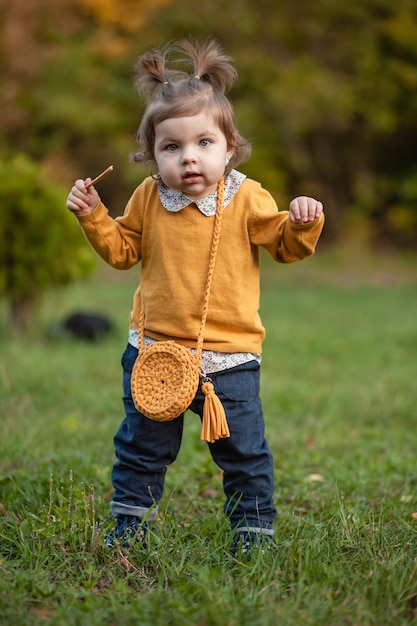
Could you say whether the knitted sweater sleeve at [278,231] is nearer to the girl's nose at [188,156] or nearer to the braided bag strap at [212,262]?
the braided bag strap at [212,262]

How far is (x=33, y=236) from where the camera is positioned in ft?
23.5

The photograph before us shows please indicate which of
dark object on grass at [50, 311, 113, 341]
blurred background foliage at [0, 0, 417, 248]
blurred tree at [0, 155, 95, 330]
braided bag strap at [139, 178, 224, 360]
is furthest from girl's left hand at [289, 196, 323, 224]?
blurred background foliage at [0, 0, 417, 248]

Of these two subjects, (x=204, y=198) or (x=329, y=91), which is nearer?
(x=204, y=198)

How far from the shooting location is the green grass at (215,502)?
6.95 ft

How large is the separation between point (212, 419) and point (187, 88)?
1.10 metres

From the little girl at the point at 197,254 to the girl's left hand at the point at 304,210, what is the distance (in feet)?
0.08

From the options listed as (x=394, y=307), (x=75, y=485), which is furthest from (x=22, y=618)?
(x=394, y=307)

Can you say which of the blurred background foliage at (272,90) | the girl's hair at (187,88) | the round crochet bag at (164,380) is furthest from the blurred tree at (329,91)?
the round crochet bag at (164,380)

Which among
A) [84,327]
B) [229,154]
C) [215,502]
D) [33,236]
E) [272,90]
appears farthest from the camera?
[272,90]

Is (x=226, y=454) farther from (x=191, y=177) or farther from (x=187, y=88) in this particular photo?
(x=187, y=88)

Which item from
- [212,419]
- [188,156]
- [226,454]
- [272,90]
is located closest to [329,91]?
[272,90]

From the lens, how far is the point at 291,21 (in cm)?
1644

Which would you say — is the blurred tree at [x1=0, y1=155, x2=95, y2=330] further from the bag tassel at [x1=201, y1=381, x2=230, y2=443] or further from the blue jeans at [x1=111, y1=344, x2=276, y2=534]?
the bag tassel at [x1=201, y1=381, x2=230, y2=443]

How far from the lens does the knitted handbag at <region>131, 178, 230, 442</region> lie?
2.54m
